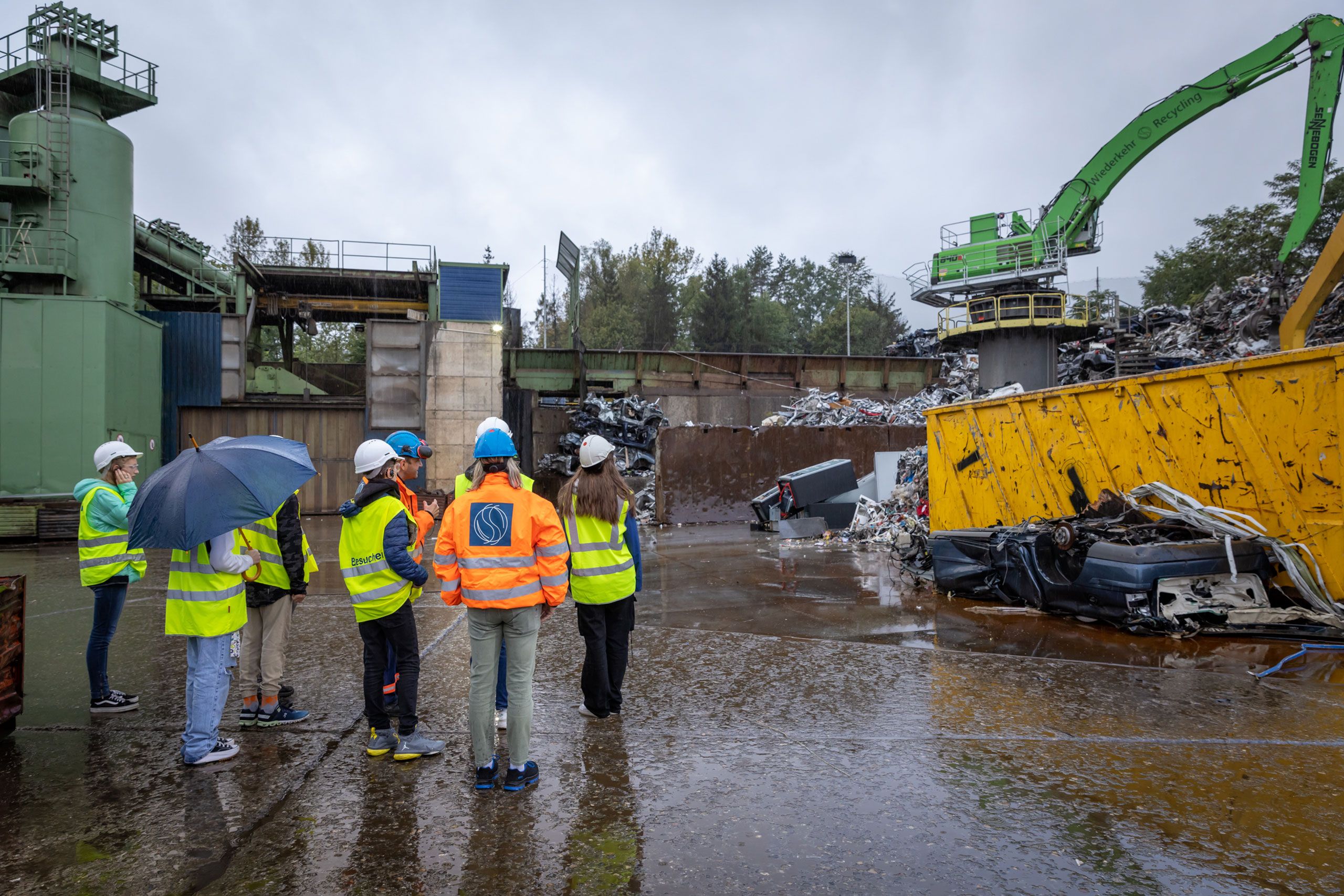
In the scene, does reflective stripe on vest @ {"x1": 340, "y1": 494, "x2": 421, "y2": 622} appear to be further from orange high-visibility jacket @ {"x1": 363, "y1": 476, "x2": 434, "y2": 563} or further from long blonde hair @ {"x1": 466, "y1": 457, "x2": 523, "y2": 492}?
long blonde hair @ {"x1": 466, "y1": 457, "x2": 523, "y2": 492}

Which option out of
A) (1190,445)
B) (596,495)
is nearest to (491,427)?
(596,495)

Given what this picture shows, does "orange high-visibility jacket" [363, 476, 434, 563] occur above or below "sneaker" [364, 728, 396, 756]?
above

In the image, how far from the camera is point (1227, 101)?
65.8 ft

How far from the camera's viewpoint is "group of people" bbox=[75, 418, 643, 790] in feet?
11.3

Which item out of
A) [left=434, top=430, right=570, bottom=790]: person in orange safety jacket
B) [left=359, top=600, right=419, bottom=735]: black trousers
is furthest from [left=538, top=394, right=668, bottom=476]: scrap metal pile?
[left=434, top=430, right=570, bottom=790]: person in orange safety jacket

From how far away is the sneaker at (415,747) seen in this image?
145 inches

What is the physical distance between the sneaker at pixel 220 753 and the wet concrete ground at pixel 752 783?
0.16 feet

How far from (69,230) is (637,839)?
760 inches

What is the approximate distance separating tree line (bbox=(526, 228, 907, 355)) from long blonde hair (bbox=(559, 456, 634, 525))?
4400 cm

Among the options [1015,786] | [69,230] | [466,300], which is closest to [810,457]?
[466,300]

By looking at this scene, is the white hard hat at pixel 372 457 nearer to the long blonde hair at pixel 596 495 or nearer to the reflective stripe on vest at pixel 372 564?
the reflective stripe on vest at pixel 372 564

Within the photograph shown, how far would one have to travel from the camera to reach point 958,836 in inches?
113

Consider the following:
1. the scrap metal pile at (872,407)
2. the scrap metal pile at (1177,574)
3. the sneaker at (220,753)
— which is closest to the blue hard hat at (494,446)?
the sneaker at (220,753)

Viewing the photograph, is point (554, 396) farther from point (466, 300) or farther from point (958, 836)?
point (958, 836)
